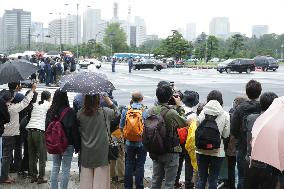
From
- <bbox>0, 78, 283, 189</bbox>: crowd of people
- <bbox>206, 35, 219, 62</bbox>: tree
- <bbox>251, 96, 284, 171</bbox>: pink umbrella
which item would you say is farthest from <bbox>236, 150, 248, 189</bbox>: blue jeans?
<bbox>206, 35, 219, 62</bbox>: tree

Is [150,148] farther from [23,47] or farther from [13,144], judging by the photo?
[23,47]

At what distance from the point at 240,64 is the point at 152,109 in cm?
4461

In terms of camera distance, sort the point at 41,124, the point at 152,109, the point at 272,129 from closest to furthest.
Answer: the point at 272,129 → the point at 152,109 → the point at 41,124

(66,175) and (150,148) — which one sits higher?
(150,148)

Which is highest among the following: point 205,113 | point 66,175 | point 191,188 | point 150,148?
point 205,113

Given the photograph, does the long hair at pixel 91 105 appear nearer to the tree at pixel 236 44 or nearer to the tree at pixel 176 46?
the tree at pixel 176 46

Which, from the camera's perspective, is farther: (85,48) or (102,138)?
(85,48)

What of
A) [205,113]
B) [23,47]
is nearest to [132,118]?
[205,113]

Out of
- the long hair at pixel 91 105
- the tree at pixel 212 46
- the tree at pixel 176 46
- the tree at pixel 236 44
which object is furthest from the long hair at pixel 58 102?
the tree at pixel 212 46

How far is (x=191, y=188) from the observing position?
23.1 ft

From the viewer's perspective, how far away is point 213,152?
5.84 metres

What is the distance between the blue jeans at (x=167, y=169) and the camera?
19.2 feet

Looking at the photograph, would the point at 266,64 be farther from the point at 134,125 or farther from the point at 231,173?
the point at 134,125

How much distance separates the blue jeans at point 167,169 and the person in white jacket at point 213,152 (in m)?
0.35
